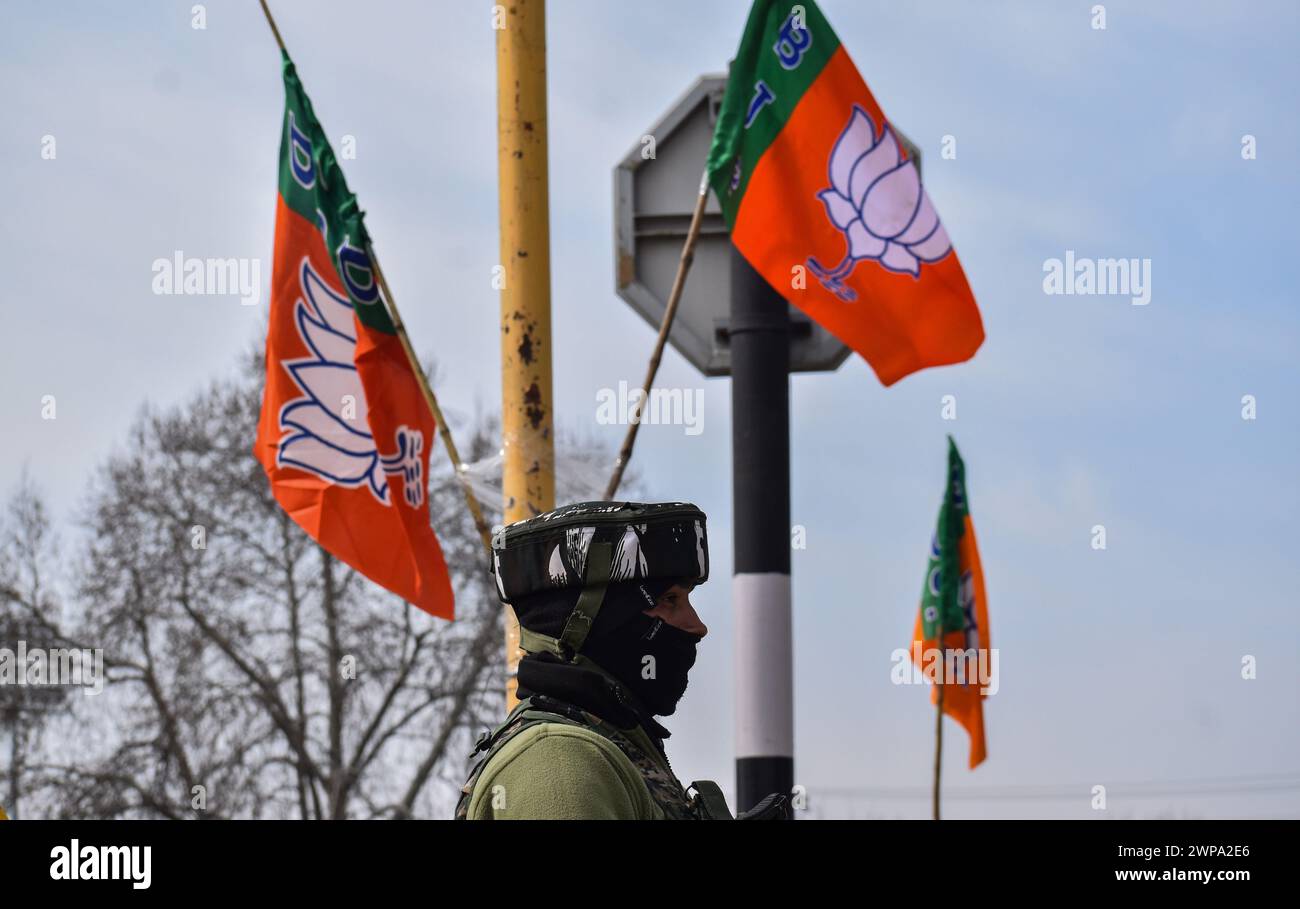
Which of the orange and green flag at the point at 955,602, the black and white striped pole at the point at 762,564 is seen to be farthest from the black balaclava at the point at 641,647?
the orange and green flag at the point at 955,602

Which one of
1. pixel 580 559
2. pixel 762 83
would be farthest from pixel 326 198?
pixel 580 559

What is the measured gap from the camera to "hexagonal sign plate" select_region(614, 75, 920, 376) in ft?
23.4

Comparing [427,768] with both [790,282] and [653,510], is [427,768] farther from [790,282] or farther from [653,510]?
[653,510]

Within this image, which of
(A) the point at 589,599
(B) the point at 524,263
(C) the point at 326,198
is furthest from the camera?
(C) the point at 326,198

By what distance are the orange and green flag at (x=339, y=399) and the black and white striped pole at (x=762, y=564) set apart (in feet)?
3.91

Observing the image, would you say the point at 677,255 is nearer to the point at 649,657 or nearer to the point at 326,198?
the point at 326,198

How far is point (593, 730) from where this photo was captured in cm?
332

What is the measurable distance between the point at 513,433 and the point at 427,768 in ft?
62.8

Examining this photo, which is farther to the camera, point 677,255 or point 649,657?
point 677,255

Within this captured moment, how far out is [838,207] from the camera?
23.8 ft

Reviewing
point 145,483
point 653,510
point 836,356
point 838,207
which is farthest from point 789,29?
point 145,483

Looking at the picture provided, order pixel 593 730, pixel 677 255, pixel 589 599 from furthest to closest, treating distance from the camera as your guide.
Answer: pixel 677 255
pixel 589 599
pixel 593 730

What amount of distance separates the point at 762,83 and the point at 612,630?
4.18 m

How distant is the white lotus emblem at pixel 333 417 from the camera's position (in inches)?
285
